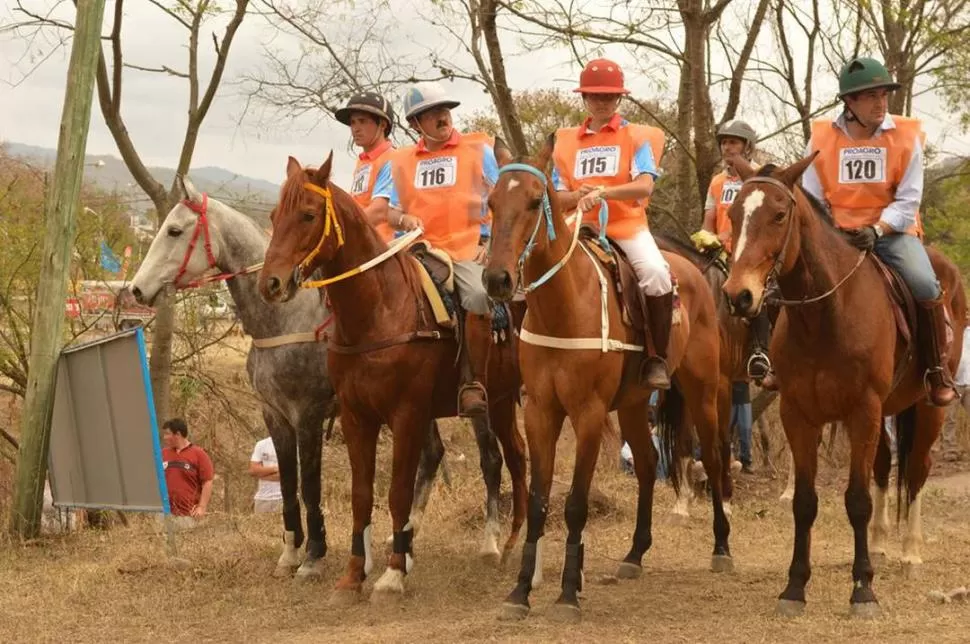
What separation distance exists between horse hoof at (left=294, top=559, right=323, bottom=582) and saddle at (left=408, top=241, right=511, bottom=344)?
6.57ft

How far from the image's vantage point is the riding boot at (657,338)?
7.96 m

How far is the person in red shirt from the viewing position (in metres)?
12.9

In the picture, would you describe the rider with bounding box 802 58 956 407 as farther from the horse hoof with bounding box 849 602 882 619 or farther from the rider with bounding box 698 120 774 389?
the rider with bounding box 698 120 774 389

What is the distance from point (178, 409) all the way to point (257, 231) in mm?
7888

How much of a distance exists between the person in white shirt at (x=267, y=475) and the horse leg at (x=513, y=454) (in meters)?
3.72

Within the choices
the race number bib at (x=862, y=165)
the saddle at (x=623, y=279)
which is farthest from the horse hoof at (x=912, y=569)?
the race number bib at (x=862, y=165)

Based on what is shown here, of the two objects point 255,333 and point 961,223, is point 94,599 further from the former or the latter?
point 961,223

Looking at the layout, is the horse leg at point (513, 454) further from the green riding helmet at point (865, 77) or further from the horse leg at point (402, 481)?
the green riding helmet at point (865, 77)

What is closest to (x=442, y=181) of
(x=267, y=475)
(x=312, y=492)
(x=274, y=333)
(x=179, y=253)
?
(x=274, y=333)

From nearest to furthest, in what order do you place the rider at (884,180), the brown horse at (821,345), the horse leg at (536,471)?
the brown horse at (821,345) < the horse leg at (536,471) < the rider at (884,180)

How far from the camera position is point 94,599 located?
27.7ft

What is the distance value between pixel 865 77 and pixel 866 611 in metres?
3.27

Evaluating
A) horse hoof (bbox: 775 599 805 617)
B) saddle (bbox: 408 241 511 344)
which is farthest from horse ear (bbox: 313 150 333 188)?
horse hoof (bbox: 775 599 805 617)

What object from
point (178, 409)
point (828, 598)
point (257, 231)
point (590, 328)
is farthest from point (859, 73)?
point (178, 409)
